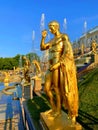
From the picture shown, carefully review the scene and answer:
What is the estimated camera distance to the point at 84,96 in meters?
10.7

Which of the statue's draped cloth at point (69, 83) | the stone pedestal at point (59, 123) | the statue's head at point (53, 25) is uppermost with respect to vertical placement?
the statue's head at point (53, 25)

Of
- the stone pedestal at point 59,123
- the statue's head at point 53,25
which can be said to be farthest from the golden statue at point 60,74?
the stone pedestal at point 59,123

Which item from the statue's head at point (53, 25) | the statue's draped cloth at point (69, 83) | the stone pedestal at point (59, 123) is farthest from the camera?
the statue's head at point (53, 25)

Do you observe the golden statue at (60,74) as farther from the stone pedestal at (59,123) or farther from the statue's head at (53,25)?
the stone pedestal at (59,123)

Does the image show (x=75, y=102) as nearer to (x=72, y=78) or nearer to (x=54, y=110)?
(x=72, y=78)

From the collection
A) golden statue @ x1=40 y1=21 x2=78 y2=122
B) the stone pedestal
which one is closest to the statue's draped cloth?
golden statue @ x1=40 y1=21 x2=78 y2=122

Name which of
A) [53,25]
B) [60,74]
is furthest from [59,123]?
[53,25]

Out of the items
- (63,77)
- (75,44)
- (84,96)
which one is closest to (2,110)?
(84,96)

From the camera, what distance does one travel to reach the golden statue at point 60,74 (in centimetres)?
488

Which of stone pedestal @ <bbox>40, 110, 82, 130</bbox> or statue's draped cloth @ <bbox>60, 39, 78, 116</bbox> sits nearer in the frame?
stone pedestal @ <bbox>40, 110, 82, 130</bbox>

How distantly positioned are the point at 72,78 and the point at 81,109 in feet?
13.7

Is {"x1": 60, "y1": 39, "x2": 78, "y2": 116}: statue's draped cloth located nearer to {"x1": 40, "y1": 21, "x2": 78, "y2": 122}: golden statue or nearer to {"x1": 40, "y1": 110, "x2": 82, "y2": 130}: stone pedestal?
{"x1": 40, "y1": 21, "x2": 78, "y2": 122}: golden statue

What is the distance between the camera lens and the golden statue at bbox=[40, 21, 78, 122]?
4883mm

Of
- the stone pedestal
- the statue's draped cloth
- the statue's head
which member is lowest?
the stone pedestal
